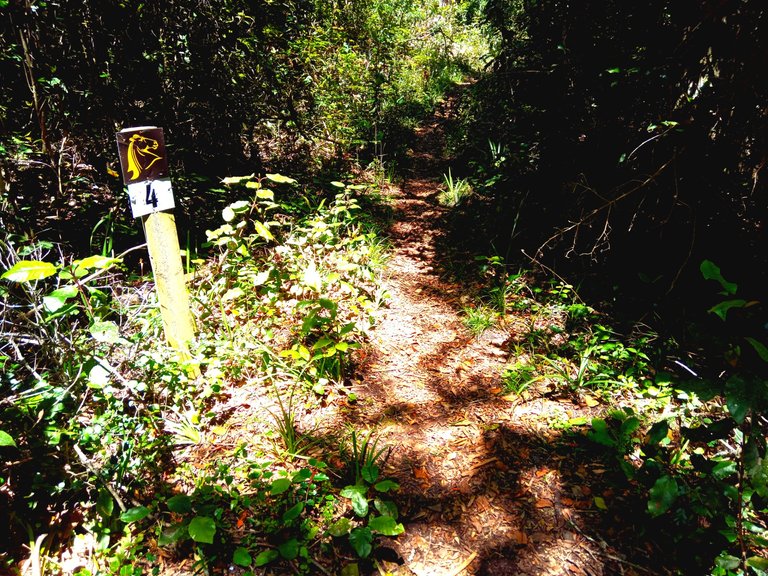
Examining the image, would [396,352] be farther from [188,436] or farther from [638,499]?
[638,499]

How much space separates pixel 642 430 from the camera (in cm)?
246

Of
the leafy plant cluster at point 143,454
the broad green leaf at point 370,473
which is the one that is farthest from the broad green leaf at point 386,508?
the broad green leaf at point 370,473

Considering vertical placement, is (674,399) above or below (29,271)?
below

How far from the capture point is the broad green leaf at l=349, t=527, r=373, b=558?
180 centimetres

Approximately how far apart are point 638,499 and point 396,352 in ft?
6.26

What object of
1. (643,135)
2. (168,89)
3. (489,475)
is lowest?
(489,475)

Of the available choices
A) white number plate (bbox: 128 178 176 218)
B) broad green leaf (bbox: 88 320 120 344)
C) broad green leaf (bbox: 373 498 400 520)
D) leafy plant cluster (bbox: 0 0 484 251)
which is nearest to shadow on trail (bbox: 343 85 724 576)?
broad green leaf (bbox: 373 498 400 520)

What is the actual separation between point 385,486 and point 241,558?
741mm

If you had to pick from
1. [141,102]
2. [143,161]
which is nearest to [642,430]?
[143,161]

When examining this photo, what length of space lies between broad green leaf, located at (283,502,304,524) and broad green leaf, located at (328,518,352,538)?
6.8 inches

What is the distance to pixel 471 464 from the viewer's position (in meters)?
2.41

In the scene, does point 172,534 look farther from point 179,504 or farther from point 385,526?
point 385,526

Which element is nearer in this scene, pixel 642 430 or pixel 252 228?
pixel 642 430

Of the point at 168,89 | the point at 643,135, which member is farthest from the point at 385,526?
the point at 168,89
